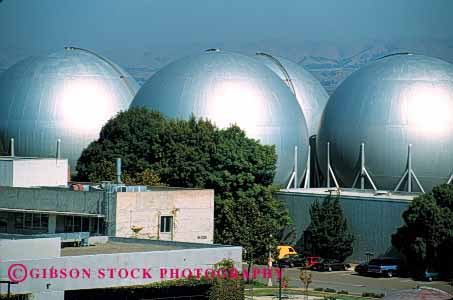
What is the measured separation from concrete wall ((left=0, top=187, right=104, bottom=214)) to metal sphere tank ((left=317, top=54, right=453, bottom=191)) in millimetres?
22587

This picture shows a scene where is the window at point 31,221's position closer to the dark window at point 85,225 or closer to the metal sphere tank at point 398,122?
the dark window at point 85,225

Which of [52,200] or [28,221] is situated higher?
[52,200]

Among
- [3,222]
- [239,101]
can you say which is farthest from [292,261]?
[3,222]

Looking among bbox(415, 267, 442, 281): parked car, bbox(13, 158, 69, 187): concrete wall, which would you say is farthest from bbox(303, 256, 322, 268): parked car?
bbox(13, 158, 69, 187): concrete wall

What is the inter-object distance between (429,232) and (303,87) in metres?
32.2

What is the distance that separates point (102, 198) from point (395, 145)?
2287cm

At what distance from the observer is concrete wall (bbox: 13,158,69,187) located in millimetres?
59906

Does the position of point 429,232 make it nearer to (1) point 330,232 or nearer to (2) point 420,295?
(1) point 330,232

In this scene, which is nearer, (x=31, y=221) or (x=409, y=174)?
(x=31, y=221)

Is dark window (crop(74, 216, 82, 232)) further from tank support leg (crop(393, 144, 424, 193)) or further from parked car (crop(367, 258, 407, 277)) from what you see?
tank support leg (crop(393, 144, 424, 193))

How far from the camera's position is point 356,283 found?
55.3m

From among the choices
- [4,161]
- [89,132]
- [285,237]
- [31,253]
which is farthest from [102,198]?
[89,132]

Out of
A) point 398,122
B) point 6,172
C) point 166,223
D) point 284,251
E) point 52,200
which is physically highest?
point 398,122

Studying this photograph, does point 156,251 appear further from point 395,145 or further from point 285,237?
point 395,145
